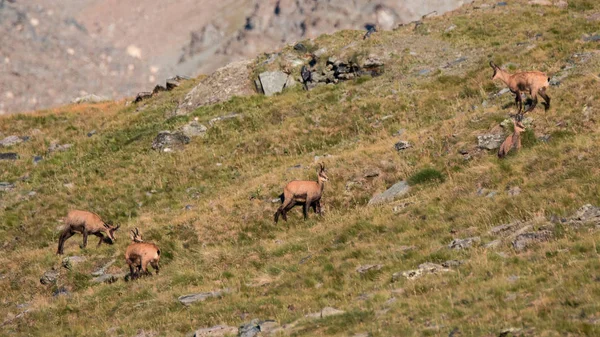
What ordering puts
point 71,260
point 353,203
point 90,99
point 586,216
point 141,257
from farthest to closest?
1. point 90,99
2. point 353,203
3. point 71,260
4. point 141,257
5. point 586,216

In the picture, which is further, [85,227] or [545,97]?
[85,227]

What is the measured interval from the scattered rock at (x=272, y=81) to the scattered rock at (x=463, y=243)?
1019 inches

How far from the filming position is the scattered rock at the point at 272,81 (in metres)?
40.9

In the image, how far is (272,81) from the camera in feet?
136

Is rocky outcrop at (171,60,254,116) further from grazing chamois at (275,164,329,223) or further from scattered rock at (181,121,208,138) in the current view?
grazing chamois at (275,164,329,223)

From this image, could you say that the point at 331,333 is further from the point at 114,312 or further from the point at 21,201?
the point at 21,201

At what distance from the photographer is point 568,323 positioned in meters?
A: 9.98

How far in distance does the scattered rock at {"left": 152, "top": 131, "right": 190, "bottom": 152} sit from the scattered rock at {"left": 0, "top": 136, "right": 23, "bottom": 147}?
42.0 ft

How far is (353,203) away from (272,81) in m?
19.5

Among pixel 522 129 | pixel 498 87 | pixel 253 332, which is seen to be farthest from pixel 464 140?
pixel 253 332

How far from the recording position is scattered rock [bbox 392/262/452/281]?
14.6 meters

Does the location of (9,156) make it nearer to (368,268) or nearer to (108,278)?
(108,278)

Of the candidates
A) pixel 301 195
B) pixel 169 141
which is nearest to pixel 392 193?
pixel 301 195

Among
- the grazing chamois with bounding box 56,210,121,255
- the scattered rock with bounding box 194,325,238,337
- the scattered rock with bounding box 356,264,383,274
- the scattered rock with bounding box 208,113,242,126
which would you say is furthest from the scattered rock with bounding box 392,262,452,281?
the scattered rock with bounding box 208,113,242,126
